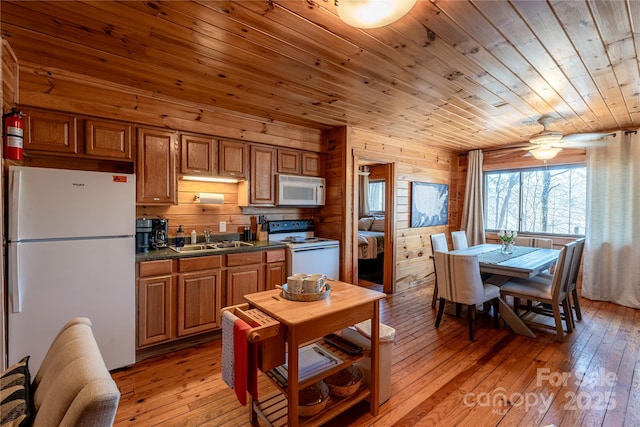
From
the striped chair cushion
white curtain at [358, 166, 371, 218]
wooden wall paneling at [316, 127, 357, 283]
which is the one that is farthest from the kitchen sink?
white curtain at [358, 166, 371, 218]

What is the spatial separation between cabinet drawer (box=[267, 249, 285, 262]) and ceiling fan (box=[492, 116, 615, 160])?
3182 mm

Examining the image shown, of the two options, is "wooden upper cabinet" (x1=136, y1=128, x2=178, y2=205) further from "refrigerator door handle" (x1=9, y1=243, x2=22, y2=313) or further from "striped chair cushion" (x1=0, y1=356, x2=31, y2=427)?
"striped chair cushion" (x1=0, y1=356, x2=31, y2=427)

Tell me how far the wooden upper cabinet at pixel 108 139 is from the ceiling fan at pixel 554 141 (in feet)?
13.9

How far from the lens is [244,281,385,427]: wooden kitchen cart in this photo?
5.01 ft

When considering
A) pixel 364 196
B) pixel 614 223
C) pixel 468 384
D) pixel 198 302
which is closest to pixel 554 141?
pixel 614 223

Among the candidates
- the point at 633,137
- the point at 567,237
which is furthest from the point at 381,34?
the point at 567,237

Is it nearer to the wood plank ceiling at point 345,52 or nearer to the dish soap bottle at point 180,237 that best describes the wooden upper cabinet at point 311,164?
the wood plank ceiling at point 345,52

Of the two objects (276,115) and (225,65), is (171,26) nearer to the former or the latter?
(225,65)

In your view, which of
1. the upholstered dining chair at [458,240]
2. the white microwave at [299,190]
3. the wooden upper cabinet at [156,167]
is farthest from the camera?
the upholstered dining chair at [458,240]

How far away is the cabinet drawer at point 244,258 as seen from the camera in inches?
118

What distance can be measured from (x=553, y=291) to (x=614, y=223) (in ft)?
6.92

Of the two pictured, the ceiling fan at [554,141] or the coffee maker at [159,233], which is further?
the ceiling fan at [554,141]

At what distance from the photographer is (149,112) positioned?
9.03ft

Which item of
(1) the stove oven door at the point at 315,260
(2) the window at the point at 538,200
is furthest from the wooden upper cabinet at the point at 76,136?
(2) the window at the point at 538,200
